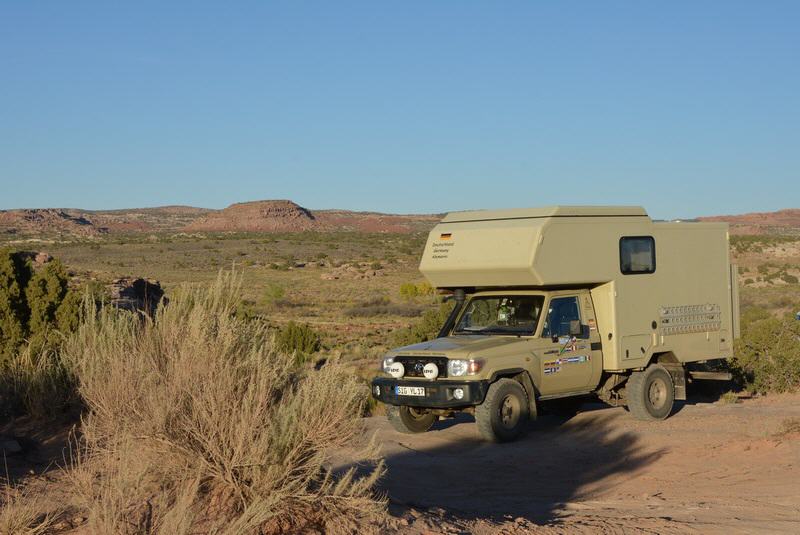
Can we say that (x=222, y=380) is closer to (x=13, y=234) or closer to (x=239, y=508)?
(x=239, y=508)

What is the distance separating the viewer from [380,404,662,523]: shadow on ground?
866cm

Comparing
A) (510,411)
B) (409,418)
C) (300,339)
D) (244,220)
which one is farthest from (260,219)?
(510,411)

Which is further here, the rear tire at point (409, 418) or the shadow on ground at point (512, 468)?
the rear tire at point (409, 418)

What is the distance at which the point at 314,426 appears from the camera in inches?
277

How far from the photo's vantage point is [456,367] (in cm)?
1163

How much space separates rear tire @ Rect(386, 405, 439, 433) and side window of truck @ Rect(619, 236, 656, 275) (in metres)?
3.26

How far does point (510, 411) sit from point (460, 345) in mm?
1007

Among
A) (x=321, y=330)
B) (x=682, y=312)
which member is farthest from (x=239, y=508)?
(x=321, y=330)

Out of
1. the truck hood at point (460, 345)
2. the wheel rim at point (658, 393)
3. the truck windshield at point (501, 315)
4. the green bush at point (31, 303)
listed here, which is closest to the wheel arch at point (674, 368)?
the wheel rim at point (658, 393)

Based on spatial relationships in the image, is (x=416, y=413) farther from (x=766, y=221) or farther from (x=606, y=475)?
(x=766, y=221)

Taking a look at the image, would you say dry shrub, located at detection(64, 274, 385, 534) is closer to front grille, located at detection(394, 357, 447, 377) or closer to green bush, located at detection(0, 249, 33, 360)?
front grille, located at detection(394, 357, 447, 377)

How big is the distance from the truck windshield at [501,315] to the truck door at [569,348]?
0.23 m

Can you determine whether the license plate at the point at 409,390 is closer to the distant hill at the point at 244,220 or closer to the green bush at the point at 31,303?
the green bush at the point at 31,303

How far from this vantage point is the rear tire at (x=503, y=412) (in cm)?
1160
